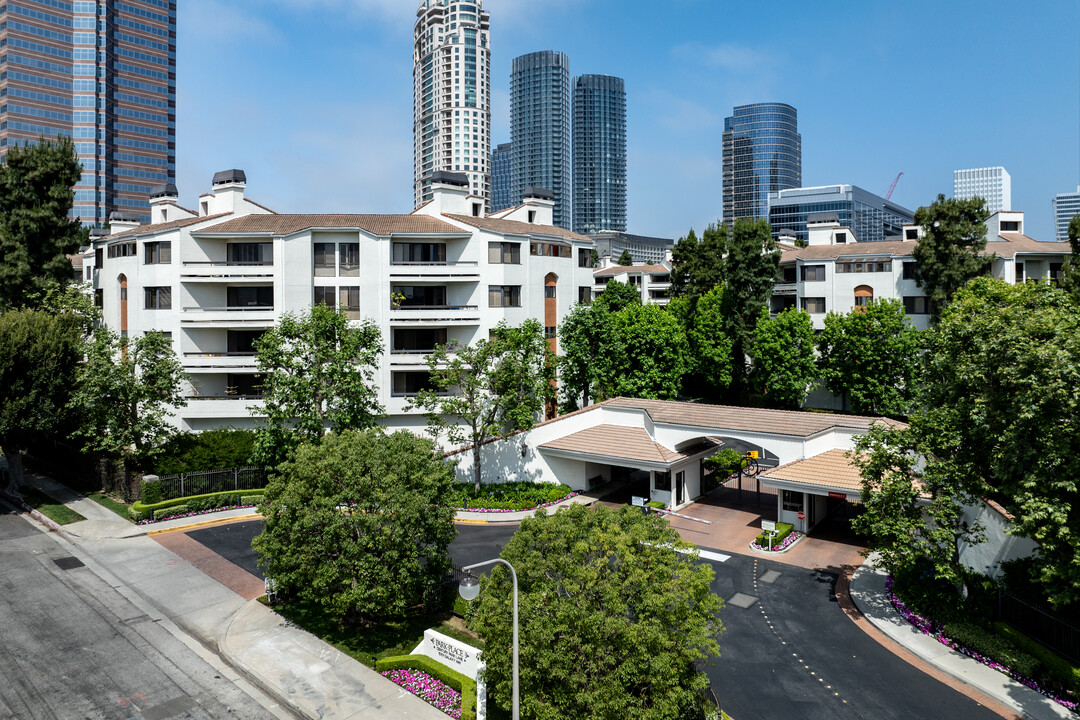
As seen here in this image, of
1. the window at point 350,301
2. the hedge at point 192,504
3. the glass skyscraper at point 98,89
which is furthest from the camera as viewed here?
the glass skyscraper at point 98,89

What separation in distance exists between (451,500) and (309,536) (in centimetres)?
555

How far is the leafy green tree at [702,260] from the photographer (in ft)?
261

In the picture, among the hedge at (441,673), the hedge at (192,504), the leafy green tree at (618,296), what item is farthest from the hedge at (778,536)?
the leafy green tree at (618,296)

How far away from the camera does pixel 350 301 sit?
54.7m

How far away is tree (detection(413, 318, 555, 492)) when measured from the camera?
45.4 metres

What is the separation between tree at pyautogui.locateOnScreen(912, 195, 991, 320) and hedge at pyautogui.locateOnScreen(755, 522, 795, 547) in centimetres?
3748

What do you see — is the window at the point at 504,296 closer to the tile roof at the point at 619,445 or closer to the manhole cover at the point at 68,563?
the tile roof at the point at 619,445

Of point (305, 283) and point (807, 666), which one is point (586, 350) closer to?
point (305, 283)

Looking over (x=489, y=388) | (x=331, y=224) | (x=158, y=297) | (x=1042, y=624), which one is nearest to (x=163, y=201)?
(x=158, y=297)

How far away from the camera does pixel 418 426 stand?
53.9m

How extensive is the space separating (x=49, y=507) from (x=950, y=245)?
75.4 metres

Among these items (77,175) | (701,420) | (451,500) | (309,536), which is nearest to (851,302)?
(701,420)

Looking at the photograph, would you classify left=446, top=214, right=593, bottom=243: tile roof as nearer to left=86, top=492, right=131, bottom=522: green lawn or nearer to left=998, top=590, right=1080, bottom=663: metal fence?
left=86, top=492, right=131, bottom=522: green lawn

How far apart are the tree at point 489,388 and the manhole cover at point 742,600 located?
773 inches
